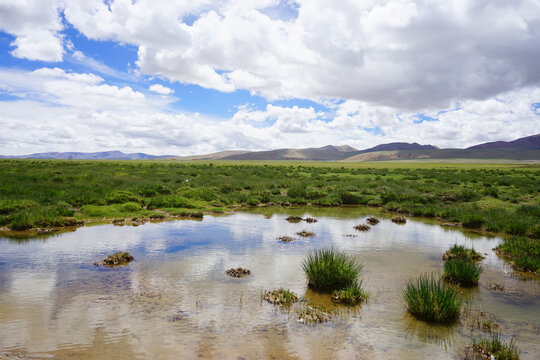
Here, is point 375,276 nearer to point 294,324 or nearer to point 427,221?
point 294,324

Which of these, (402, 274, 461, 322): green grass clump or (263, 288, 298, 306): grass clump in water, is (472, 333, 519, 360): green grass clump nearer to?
(402, 274, 461, 322): green grass clump

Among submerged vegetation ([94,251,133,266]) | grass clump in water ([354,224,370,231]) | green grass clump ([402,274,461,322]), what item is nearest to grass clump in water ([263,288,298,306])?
green grass clump ([402,274,461,322])

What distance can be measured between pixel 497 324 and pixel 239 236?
36.6ft

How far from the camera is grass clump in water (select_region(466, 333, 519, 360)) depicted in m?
6.23

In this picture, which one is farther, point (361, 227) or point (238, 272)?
point (361, 227)

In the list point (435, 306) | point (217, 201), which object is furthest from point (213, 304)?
point (217, 201)

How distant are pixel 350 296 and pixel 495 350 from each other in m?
3.33

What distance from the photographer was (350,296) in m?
8.89

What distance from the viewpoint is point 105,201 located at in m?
22.6

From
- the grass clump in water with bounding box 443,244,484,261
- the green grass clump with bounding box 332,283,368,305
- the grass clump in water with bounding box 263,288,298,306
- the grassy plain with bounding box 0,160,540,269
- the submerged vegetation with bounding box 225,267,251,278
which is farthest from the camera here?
the grassy plain with bounding box 0,160,540,269

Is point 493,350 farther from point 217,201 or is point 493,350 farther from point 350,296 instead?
point 217,201

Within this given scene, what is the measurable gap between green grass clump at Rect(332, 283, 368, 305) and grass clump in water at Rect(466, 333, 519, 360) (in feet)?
9.43

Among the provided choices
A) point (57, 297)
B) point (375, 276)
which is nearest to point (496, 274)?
point (375, 276)

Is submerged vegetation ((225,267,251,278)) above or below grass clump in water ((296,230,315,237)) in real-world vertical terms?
above
